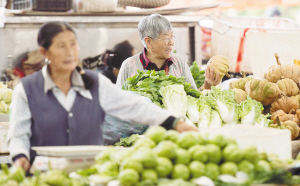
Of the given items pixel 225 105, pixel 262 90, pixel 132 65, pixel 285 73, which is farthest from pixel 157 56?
pixel 285 73

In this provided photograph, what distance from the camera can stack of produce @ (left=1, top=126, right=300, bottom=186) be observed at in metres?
2.20

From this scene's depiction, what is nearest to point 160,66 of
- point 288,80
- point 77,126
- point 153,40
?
point 153,40

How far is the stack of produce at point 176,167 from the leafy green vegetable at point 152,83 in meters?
1.80

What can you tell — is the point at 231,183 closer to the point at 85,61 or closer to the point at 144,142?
the point at 144,142

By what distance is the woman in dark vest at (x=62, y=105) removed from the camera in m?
2.61

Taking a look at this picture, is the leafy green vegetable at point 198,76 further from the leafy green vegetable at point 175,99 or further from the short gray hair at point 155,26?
the leafy green vegetable at point 175,99

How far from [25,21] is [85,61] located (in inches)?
44.6

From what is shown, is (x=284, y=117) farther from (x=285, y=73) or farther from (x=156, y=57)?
(x=156, y=57)

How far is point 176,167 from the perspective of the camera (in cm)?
225

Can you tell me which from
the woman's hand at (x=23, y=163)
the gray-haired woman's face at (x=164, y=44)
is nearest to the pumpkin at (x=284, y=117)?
the gray-haired woman's face at (x=164, y=44)

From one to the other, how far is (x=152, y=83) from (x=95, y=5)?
117 inches

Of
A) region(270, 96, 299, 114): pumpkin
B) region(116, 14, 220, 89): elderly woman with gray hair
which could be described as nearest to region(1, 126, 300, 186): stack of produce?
region(270, 96, 299, 114): pumpkin

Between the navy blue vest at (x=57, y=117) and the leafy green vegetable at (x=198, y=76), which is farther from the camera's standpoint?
the leafy green vegetable at (x=198, y=76)

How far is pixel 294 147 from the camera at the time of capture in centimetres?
409
